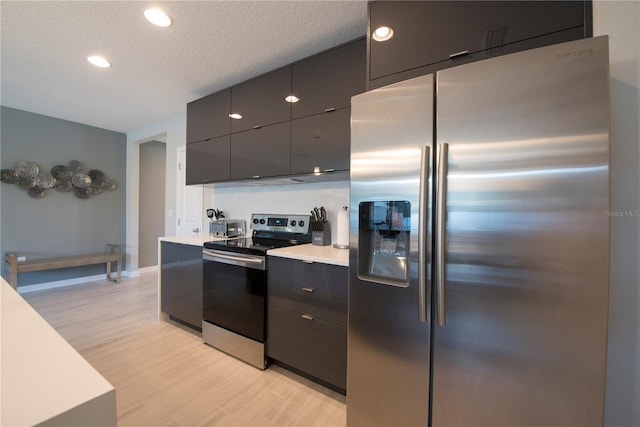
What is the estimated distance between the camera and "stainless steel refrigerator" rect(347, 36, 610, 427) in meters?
0.87

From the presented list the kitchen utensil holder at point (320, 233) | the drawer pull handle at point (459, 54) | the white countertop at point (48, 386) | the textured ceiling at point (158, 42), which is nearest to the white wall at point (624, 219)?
the drawer pull handle at point (459, 54)

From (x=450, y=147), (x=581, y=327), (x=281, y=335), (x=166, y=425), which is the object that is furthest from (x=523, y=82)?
(x=166, y=425)

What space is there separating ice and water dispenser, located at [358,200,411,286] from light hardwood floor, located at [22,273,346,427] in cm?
95

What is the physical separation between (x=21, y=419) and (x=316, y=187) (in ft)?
6.65

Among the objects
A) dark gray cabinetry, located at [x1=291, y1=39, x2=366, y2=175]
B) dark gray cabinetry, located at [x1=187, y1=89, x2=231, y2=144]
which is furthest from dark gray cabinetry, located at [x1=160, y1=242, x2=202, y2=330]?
dark gray cabinetry, located at [x1=291, y1=39, x2=366, y2=175]

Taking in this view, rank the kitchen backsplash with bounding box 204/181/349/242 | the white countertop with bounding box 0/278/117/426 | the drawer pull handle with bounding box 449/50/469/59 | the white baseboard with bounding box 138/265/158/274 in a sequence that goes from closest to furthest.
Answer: the white countertop with bounding box 0/278/117/426 → the drawer pull handle with bounding box 449/50/469/59 → the kitchen backsplash with bounding box 204/181/349/242 → the white baseboard with bounding box 138/265/158/274

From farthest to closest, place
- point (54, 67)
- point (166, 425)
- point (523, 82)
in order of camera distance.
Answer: point (54, 67) → point (166, 425) → point (523, 82)

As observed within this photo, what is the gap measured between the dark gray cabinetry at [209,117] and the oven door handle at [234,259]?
3.80 ft

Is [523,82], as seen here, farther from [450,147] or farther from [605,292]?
[605,292]

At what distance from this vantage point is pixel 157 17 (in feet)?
5.32

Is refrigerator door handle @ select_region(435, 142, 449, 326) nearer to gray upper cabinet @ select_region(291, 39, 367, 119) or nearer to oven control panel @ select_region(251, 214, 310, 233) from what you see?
gray upper cabinet @ select_region(291, 39, 367, 119)

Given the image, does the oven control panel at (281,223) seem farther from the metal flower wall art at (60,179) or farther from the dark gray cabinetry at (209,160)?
the metal flower wall art at (60,179)

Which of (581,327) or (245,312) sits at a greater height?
(581,327)

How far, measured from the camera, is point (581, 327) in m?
0.87
